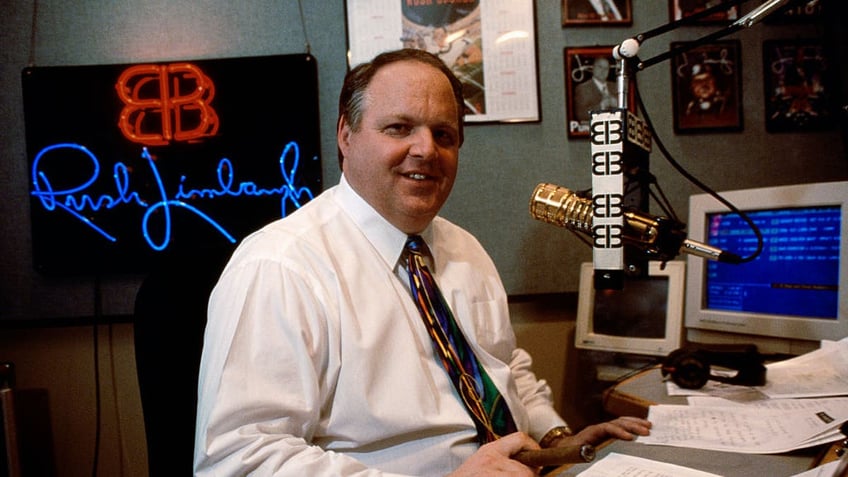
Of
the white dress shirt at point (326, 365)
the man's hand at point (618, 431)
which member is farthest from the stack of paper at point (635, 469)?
the white dress shirt at point (326, 365)

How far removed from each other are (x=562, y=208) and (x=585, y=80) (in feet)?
2.79

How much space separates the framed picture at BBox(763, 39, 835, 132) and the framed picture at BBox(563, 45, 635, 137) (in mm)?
479

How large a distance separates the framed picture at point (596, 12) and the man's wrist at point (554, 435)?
1242mm

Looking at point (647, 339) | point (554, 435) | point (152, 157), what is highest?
point (152, 157)

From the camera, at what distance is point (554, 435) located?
122cm

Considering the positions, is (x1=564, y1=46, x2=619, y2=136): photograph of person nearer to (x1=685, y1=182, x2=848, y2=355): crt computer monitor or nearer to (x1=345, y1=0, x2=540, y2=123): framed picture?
(x1=345, y1=0, x2=540, y2=123): framed picture

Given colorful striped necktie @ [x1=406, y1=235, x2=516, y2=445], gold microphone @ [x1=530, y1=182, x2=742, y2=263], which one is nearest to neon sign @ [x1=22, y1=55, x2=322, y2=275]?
colorful striped necktie @ [x1=406, y1=235, x2=516, y2=445]

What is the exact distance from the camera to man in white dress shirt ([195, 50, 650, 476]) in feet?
2.74

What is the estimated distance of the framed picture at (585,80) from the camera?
1.81 metres

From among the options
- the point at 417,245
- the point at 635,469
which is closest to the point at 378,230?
the point at 417,245

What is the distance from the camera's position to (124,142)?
5.54 feet

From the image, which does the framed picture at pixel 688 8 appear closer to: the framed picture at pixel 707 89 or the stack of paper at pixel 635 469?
the framed picture at pixel 707 89
